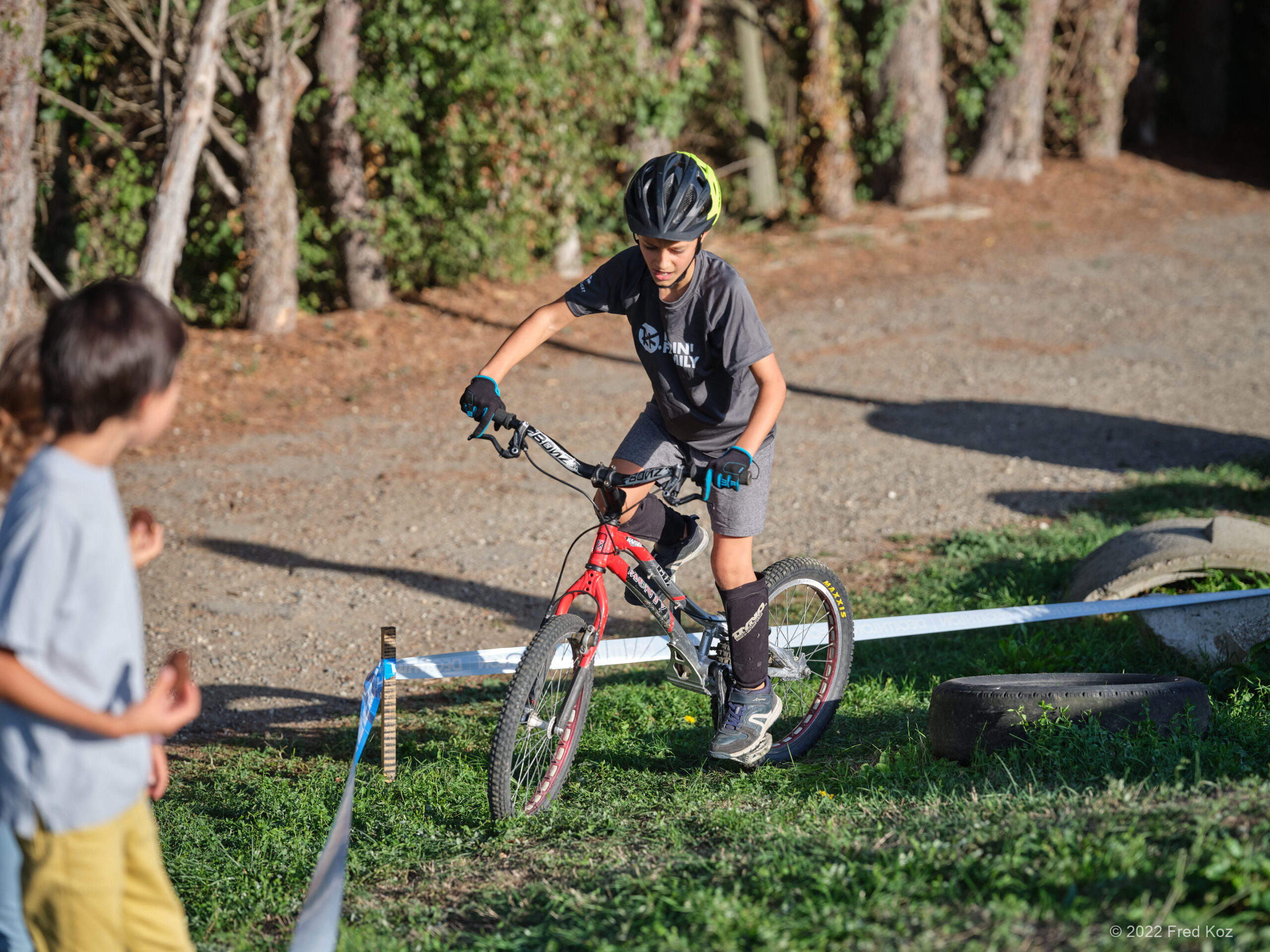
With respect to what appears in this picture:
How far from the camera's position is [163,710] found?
2250 millimetres

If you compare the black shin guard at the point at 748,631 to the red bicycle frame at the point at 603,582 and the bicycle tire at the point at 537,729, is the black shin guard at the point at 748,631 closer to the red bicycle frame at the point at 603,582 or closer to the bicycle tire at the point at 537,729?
the red bicycle frame at the point at 603,582

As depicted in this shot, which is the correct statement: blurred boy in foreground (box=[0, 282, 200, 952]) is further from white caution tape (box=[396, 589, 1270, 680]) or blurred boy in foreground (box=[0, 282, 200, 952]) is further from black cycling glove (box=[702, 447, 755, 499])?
white caution tape (box=[396, 589, 1270, 680])

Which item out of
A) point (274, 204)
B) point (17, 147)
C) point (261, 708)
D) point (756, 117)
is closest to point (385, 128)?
point (274, 204)

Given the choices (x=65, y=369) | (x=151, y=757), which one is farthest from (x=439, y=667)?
(x=65, y=369)

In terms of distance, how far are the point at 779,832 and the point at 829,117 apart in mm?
14013

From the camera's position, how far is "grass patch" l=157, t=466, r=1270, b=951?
9.15 feet

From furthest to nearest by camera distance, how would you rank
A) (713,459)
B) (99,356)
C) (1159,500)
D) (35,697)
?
1. (1159,500)
2. (713,459)
3. (99,356)
4. (35,697)

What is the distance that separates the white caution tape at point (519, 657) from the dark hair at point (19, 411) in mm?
1429

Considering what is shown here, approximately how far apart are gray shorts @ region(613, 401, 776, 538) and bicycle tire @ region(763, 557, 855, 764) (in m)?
0.49

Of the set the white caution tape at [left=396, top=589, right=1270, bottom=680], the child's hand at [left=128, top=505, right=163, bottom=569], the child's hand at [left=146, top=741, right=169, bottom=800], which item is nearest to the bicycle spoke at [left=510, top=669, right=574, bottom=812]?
the white caution tape at [left=396, top=589, right=1270, bottom=680]

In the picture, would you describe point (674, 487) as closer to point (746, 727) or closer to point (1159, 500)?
point (746, 727)

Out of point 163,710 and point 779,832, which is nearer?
point 163,710

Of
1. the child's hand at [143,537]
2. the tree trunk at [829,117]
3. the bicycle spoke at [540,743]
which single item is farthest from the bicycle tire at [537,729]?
the tree trunk at [829,117]

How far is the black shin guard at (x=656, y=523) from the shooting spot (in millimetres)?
4328
